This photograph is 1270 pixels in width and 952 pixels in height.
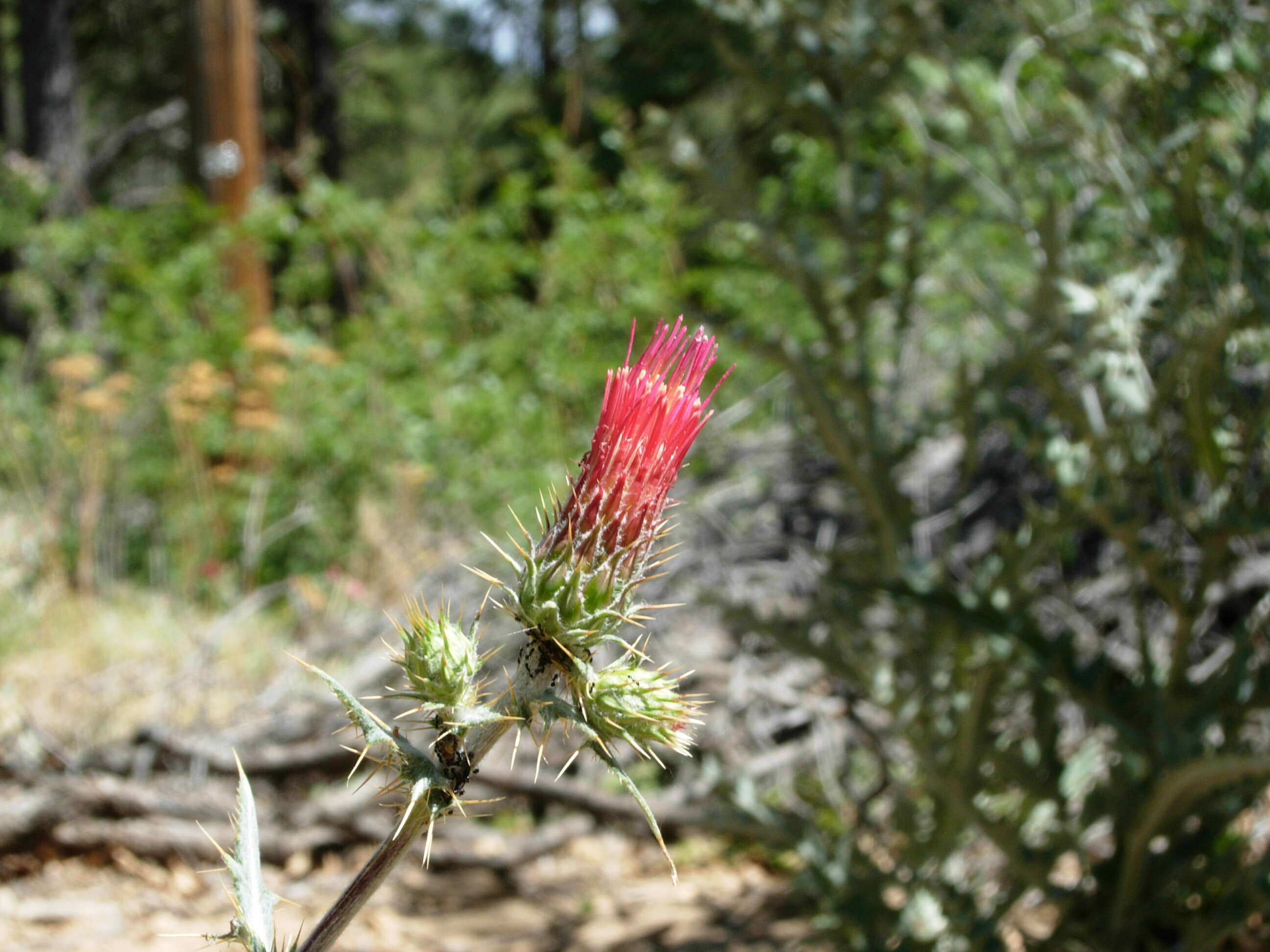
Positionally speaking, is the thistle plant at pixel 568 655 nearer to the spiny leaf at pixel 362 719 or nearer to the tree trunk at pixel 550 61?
the spiny leaf at pixel 362 719

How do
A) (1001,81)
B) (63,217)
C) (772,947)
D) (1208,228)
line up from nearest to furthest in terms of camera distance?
→ 1. (1208,228)
2. (1001,81)
3. (772,947)
4. (63,217)

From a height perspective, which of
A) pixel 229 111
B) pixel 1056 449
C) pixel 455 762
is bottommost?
pixel 1056 449

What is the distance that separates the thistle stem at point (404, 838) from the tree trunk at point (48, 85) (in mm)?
10354

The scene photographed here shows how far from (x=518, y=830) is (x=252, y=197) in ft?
14.2

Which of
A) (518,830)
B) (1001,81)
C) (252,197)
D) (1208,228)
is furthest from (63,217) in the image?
(1208,228)

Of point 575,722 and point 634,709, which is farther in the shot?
point 634,709

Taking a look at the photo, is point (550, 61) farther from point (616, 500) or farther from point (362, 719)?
point (362, 719)

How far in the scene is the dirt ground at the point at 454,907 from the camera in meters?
2.72

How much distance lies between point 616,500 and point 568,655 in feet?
0.44

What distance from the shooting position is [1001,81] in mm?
2270

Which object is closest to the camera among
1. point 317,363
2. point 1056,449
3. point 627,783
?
point 627,783

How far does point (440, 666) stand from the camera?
2.67 ft

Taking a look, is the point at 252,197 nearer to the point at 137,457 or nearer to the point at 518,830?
the point at 137,457

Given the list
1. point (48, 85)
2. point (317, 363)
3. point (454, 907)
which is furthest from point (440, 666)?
point (48, 85)
